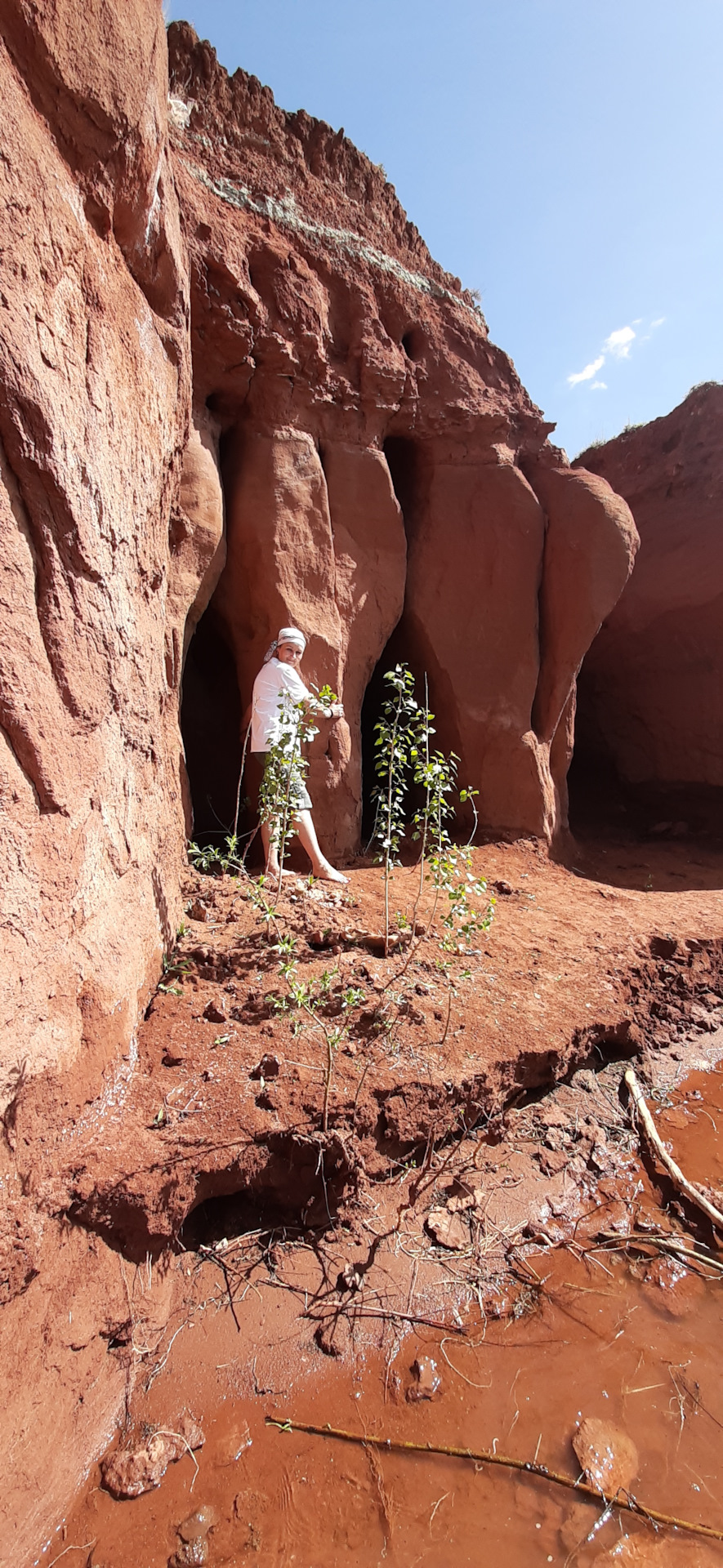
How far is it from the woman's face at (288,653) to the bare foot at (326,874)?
3.81 ft

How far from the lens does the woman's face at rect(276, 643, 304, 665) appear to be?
397cm

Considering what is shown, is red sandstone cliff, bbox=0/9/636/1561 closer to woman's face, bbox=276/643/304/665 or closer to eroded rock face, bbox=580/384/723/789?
woman's face, bbox=276/643/304/665

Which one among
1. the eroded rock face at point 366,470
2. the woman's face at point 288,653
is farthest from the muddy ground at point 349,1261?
the eroded rock face at point 366,470

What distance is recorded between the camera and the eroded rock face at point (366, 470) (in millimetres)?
4383

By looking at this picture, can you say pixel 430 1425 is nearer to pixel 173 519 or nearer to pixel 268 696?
pixel 268 696

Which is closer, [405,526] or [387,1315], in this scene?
[387,1315]

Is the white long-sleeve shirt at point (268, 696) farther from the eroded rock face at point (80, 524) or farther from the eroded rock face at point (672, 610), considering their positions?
the eroded rock face at point (672, 610)

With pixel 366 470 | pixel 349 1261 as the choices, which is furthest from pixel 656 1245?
pixel 366 470

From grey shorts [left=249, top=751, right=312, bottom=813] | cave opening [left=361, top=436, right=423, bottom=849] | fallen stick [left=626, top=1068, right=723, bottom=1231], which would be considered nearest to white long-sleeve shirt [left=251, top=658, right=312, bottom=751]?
grey shorts [left=249, top=751, right=312, bottom=813]

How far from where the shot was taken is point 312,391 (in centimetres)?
466

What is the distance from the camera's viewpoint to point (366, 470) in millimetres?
4941

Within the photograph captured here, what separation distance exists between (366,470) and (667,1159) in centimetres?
442

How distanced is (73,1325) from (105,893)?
1089 mm

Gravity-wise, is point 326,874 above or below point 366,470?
below
